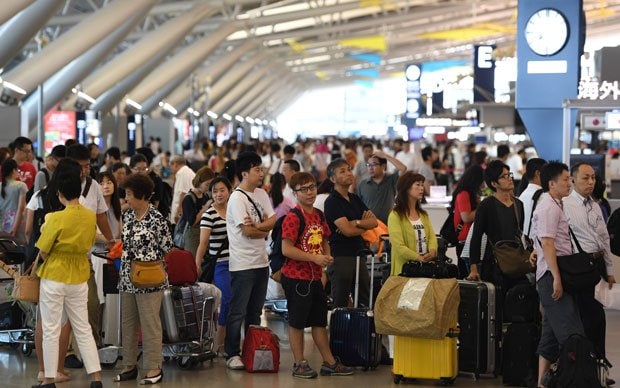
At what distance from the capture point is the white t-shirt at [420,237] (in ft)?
32.4

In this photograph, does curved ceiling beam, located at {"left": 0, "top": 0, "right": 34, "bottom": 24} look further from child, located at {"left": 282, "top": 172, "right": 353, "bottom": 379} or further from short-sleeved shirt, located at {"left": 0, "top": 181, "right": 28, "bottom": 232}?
child, located at {"left": 282, "top": 172, "right": 353, "bottom": 379}

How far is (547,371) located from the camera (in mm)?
8859

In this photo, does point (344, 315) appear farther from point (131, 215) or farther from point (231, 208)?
point (131, 215)

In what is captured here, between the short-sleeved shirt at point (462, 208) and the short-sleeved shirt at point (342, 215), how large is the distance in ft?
4.95

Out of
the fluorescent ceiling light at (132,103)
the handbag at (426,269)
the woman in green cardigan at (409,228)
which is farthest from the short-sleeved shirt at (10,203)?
the fluorescent ceiling light at (132,103)

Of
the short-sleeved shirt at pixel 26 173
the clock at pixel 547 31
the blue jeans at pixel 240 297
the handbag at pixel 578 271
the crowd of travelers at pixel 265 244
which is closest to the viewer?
the handbag at pixel 578 271

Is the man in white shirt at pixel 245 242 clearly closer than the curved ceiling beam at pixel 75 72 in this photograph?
Yes

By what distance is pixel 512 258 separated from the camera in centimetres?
958

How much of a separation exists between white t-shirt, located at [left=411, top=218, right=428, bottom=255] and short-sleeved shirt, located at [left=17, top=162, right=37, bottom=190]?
6796 mm

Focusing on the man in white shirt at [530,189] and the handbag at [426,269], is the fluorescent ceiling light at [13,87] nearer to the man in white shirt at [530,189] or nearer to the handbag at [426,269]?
the man in white shirt at [530,189]

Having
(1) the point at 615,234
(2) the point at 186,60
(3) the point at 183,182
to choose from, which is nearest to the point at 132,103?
(2) the point at 186,60

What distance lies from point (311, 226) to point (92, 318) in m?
1.92

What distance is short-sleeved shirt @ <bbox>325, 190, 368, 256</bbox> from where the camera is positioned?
10219 millimetres

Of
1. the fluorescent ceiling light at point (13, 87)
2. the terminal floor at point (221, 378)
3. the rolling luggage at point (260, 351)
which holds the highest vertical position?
the fluorescent ceiling light at point (13, 87)
